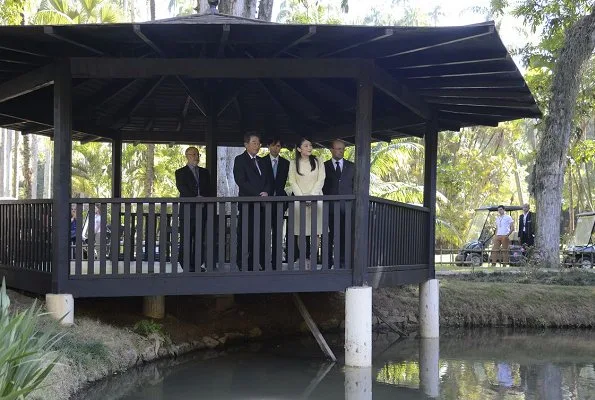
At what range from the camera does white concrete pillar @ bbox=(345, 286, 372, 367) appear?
31.1 feet

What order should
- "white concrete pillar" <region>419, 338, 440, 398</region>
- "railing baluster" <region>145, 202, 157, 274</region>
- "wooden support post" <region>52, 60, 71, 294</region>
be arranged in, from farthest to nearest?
"railing baluster" <region>145, 202, 157, 274</region>, "wooden support post" <region>52, 60, 71, 294</region>, "white concrete pillar" <region>419, 338, 440, 398</region>

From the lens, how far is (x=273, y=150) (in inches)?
411

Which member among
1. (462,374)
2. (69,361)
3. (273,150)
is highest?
(273,150)

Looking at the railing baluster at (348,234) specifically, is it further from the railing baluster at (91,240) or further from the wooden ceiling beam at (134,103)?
the wooden ceiling beam at (134,103)

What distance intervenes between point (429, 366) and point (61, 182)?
5473 millimetres

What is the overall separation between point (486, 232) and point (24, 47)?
2588cm

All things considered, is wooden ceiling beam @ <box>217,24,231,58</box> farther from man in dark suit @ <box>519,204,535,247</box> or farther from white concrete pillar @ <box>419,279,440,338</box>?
man in dark suit @ <box>519,204,535,247</box>

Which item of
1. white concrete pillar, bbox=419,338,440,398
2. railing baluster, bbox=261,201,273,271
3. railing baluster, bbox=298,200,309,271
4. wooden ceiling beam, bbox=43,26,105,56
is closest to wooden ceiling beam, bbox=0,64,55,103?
wooden ceiling beam, bbox=43,26,105,56

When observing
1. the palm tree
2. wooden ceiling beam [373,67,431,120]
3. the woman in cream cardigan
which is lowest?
the woman in cream cardigan

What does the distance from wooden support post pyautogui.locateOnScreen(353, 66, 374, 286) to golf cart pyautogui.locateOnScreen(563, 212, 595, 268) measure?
16.8 metres

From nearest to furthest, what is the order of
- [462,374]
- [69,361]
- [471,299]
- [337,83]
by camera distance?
[69,361], [462,374], [337,83], [471,299]

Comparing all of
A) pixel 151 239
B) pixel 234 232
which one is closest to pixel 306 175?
pixel 234 232

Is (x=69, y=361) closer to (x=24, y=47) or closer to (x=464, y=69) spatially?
(x=24, y=47)

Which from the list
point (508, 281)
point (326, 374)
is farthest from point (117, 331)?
point (508, 281)
